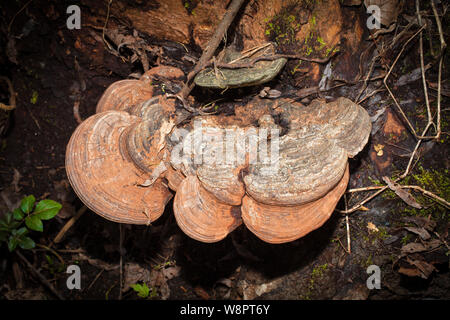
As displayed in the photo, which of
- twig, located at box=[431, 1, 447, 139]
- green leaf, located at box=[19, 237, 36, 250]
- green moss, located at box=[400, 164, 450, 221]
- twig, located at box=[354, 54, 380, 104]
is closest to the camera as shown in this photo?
twig, located at box=[431, 1, 447, 139]

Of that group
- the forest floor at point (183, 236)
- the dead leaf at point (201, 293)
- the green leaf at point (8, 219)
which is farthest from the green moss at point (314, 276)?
the green leaf at point (8, 219)

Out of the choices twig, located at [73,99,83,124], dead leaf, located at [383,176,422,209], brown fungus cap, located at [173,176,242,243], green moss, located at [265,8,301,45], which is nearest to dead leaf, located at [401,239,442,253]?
dead leaf, located at [383,176,422,209]

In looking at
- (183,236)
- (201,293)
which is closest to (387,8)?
(183,236)

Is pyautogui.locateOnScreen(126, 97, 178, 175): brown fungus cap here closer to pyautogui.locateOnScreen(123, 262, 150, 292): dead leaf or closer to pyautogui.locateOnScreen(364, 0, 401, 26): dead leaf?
pyautogui.locateOnScreen(364, 0, 401, 26): dead leaf

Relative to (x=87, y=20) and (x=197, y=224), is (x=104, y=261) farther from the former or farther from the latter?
(x=87, y=20)

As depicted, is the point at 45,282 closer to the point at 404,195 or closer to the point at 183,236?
the point at 183,236

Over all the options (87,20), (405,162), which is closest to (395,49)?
(405,162)
